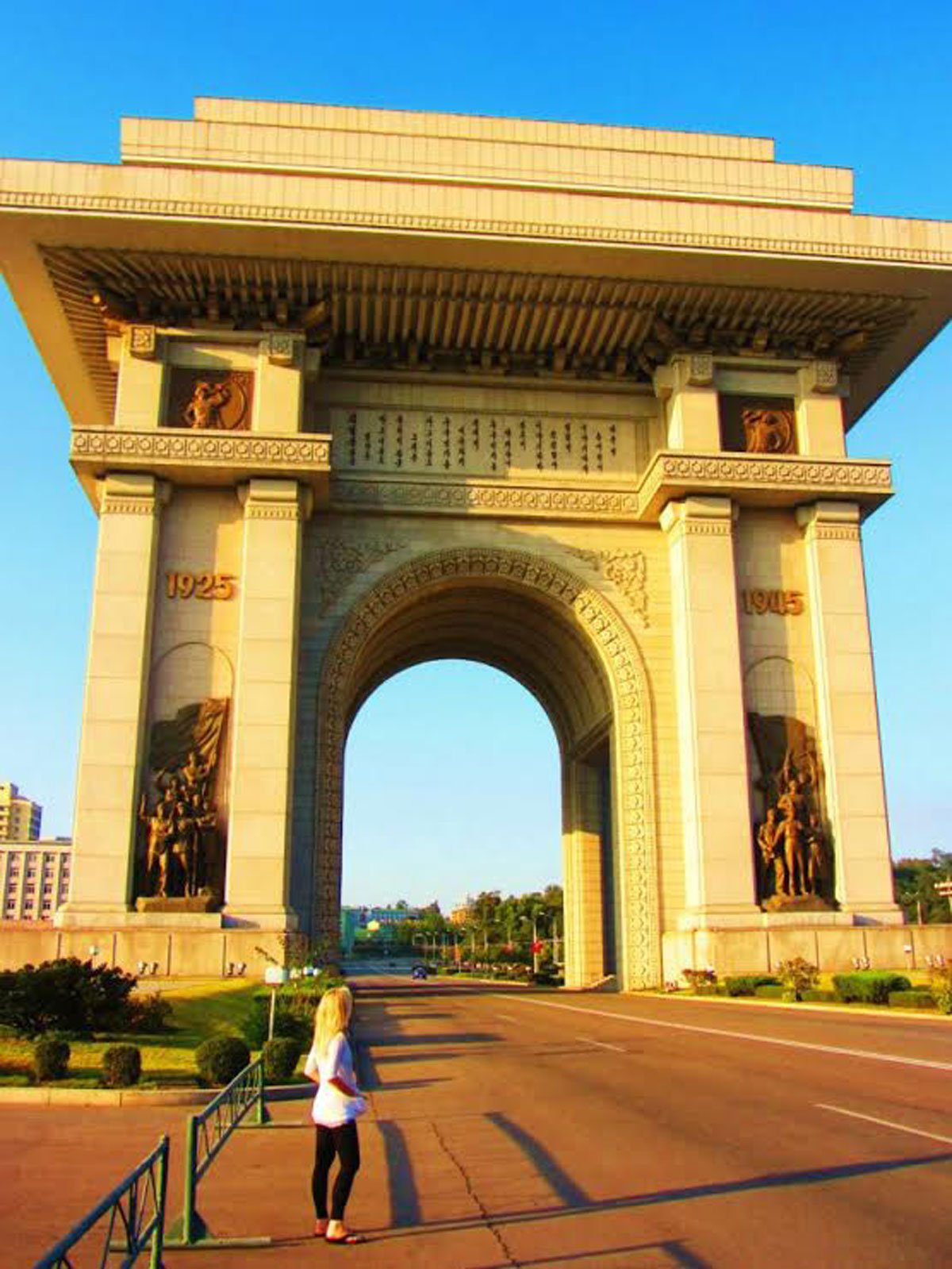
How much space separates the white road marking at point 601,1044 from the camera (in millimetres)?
15578

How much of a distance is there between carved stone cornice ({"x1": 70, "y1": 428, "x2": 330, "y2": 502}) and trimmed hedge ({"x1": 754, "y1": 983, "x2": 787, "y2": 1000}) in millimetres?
15816

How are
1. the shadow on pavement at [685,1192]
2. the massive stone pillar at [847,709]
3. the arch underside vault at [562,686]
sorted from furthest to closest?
the arch underside vault at [562,686], the massive stone pillar at [847,709], the shadow on pavement at [685,1192]

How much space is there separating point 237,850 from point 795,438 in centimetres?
1827

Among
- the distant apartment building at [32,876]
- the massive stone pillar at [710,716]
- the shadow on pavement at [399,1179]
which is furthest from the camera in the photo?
the distant apartment building at [32,876]

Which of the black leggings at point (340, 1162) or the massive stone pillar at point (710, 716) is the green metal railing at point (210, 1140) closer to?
Answer: the black leggings at point (340, 1162)

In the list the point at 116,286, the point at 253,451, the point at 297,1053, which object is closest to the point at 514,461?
the point at 253,451

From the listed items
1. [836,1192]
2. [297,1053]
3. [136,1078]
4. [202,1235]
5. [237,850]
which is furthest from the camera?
[237,850]

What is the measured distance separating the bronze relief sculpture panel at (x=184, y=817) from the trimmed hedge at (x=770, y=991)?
12.2m

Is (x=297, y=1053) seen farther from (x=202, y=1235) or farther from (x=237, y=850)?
(x=237, y=850)

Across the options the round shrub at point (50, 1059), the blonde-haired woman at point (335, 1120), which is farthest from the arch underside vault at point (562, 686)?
the blonde-haired woman at point (335, 1120)

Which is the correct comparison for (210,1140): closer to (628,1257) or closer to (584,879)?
(628,1257)

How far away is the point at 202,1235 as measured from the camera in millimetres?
6457

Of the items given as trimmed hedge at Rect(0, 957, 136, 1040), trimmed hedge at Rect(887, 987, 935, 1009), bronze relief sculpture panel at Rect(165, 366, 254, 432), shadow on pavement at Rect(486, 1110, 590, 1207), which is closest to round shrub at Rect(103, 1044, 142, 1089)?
trimmed hedge at Rect(0, 957, 136, 1040)

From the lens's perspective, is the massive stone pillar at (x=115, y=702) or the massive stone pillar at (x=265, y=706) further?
the massive stone pillar at (x=265, y=706)
